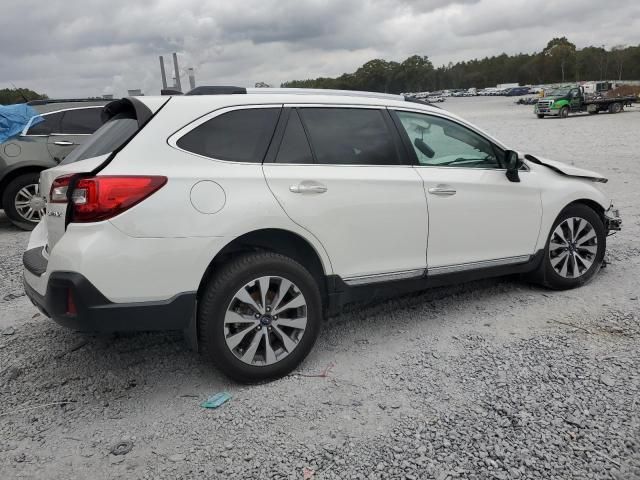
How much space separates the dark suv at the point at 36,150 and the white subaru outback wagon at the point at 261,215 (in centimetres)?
512

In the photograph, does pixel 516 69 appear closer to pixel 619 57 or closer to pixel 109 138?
pixel 619 57

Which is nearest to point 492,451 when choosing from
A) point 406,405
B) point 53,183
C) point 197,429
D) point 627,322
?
point 406,405

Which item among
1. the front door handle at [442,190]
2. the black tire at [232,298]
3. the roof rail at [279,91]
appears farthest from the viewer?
the front door handle at [442,190]

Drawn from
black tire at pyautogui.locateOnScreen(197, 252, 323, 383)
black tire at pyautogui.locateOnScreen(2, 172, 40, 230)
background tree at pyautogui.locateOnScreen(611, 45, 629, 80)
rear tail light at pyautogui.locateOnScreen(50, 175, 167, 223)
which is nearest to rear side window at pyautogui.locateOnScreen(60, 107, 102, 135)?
black tire at pyautogui.locateOnScreen(2, 172, 40, 230)

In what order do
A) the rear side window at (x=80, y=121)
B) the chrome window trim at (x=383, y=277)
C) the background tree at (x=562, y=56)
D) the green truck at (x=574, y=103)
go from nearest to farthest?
the chrome window trim at (x=383, y=277)
the rear side window at (x=80, y=121)
the green truck at (x=574, y=103)
the background tree at (x=562, y=56)

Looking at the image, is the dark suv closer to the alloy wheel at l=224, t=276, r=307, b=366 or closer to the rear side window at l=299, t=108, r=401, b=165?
the rear side window at l=299, t=108, r=401, b=165

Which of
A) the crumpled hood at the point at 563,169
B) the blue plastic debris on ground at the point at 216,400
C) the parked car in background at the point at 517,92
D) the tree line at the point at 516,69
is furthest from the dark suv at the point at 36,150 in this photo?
the parked car in background at the point at 517,92

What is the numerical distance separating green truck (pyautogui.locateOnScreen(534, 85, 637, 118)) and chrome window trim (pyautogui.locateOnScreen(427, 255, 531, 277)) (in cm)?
3399

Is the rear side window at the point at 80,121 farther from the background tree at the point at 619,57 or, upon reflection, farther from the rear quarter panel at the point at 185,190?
the background tree at the point at 619,57

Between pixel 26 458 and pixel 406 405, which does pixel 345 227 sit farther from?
pixel 26 458

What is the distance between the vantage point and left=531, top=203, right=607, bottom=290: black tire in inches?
183

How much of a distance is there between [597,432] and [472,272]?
1639 mm

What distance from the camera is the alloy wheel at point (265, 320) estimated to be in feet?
10.5

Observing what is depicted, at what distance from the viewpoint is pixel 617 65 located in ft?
372
